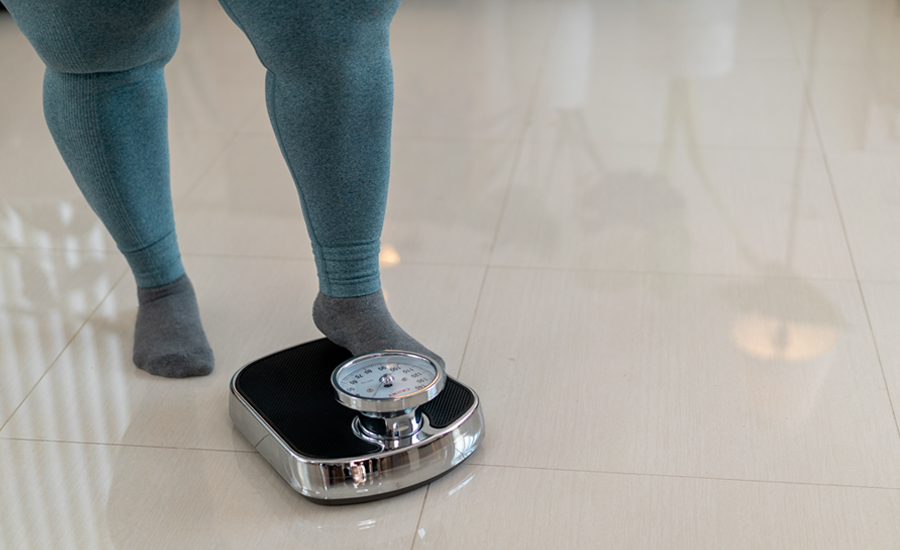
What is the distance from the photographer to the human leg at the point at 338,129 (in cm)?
85

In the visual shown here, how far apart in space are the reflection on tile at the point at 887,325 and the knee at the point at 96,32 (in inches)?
38.9

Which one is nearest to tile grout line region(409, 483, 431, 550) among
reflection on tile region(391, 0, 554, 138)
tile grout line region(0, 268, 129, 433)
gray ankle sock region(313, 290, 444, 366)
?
gray ankle sock region(313, 290, 444, 366)

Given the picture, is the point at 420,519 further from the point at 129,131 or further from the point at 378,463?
the point at 129,131

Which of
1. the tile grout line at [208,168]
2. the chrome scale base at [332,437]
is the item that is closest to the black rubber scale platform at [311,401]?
the chrome scale base at [332,437]

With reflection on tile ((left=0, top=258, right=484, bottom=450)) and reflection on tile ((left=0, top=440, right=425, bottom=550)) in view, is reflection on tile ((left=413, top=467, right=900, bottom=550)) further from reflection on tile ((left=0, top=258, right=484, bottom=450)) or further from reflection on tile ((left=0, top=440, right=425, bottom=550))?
reflection on tile ((left=0, top=258, right=484, bottom=450))

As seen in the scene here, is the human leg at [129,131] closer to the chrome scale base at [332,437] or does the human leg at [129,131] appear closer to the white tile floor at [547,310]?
the white tile floor at [547,310]

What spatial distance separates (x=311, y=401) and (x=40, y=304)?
0.58 metres

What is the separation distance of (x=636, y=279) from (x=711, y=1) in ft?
7.19

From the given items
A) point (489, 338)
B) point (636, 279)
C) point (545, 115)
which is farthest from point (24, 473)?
point (545, 115)

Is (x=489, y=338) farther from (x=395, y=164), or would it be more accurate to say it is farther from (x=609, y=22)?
(x=609, y=22)

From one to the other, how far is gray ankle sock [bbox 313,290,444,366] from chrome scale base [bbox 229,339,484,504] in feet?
0.16

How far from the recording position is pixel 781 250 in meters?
1.40

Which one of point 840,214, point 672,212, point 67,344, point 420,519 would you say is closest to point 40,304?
point 67,344

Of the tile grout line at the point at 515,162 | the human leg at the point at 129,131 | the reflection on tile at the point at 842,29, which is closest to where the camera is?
the human leg at the point at 129,131
